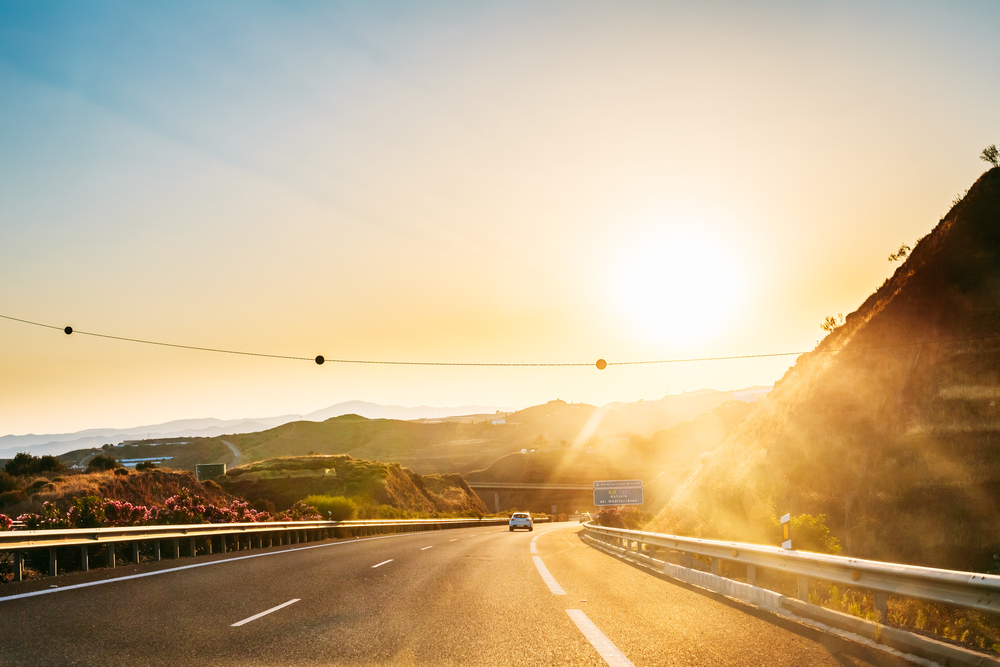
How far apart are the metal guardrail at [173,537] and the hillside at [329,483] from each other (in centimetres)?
4054

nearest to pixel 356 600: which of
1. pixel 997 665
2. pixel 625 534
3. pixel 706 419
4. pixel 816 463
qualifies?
pixel 997 665

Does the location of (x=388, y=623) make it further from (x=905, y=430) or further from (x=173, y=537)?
(x=905, y=430)

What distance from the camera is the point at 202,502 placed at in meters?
22.0

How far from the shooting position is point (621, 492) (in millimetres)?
41938

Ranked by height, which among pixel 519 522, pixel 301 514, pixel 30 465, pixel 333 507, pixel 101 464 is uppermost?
pixel 30 465

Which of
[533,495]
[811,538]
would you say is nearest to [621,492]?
[811,538]

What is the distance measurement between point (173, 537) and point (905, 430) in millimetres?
24340

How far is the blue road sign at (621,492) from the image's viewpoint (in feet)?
136

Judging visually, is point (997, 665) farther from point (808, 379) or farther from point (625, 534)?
point (808, 379)

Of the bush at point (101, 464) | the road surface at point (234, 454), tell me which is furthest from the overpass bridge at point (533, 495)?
the bush at point (101, 464)

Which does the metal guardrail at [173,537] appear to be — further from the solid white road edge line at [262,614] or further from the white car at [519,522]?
the white car at [519,522]

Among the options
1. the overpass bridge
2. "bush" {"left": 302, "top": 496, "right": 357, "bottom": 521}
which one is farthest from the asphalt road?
the overpass bridge

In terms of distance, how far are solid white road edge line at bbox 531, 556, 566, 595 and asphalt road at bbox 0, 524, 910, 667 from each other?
7cm

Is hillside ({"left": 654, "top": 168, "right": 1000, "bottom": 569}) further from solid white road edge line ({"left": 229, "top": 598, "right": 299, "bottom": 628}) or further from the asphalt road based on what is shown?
solid white road edge line ({"left": 229, "top": 598, "right": 299, "bottom": 628})
